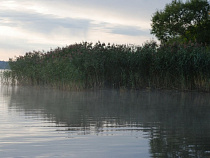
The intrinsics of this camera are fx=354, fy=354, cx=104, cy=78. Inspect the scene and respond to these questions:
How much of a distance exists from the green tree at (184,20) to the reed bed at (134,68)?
2213 cm

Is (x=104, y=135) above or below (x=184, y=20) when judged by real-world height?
below

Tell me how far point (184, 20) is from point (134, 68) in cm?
2458

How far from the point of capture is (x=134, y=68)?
73.9 feet

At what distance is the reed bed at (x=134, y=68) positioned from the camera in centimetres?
2131

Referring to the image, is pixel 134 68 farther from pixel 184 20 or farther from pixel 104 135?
pixel 184 20

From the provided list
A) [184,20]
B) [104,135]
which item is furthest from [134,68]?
[184,20]

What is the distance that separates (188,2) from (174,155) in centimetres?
4207

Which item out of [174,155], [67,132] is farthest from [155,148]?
[67,132]

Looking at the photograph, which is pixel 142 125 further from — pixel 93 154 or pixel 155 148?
pixel 93 154

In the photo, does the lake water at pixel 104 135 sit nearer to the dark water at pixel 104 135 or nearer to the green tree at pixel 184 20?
the dark water at pixel 104 135

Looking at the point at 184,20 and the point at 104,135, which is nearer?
the point at 104,135

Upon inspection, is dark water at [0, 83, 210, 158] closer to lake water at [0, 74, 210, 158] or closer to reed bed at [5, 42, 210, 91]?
lake water at [0, 74, 210, 158]

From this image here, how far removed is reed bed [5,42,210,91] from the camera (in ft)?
69.9

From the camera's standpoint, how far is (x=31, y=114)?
10.7 meters
